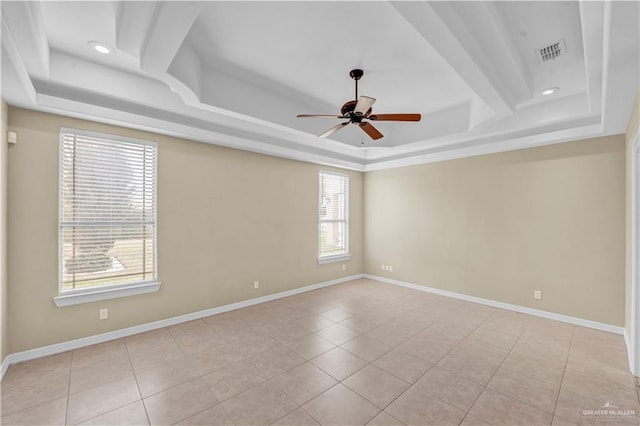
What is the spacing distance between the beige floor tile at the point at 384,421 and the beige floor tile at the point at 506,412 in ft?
1.91

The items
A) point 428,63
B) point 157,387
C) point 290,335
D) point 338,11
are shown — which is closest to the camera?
point 338,11

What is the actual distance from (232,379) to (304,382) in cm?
65

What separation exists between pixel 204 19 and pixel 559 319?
5577mm

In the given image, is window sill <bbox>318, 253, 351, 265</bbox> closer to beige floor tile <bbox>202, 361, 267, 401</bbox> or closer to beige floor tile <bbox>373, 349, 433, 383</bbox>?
beige floor tile <bbox>373, 349, 433, 383</bbox>

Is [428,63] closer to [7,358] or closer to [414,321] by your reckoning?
[414,321]

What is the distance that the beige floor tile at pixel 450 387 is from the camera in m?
2.24

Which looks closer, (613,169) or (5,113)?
(5,113)

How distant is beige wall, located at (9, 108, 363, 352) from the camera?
9.26 ft

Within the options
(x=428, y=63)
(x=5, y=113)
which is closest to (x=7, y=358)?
(x=5, y=113)

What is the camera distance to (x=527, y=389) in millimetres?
2385

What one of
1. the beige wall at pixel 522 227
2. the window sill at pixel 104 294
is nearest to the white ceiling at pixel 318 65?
the beige wall at pixel 522 227

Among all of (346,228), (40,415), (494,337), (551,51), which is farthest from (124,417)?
(346,228)

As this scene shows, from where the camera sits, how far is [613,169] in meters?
3.58

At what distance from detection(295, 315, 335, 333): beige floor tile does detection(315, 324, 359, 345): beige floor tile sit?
0.10 m
